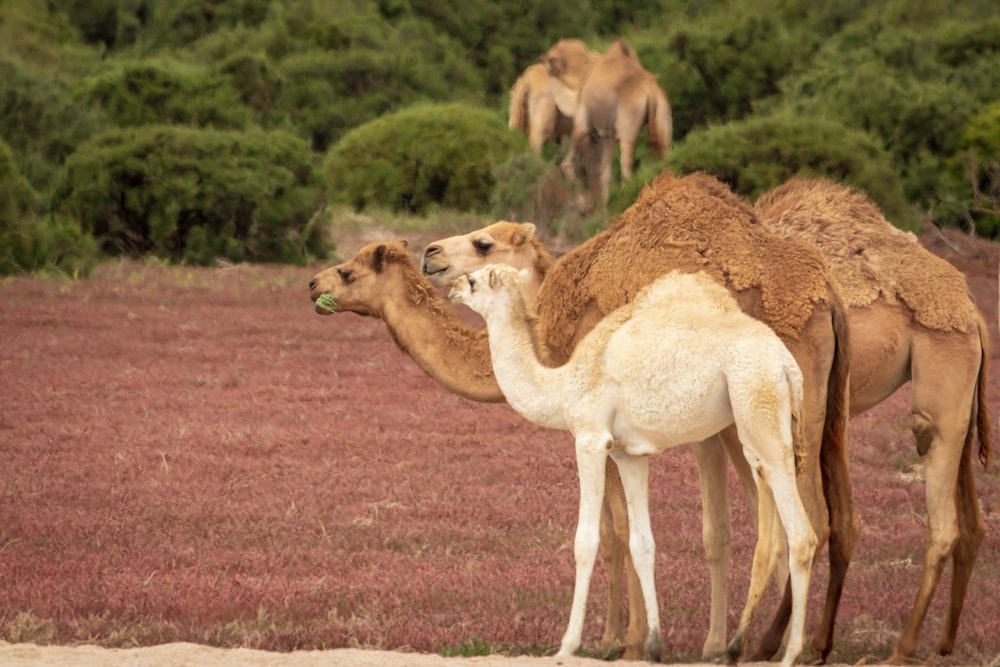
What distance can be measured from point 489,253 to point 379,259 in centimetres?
64

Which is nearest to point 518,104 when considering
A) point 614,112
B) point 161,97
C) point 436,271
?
point 614,112

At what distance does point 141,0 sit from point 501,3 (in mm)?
10661

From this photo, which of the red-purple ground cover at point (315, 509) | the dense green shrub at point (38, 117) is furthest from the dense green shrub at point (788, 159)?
the dense green shrub at point (38, 117)

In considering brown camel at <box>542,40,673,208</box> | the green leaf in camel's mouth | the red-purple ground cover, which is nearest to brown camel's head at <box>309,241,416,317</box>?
the green leaf in camel's mouth

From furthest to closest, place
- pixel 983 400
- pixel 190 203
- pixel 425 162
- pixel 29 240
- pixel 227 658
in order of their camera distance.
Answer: pixel 425 162, pixel 190 203, pixel 29 240, pixel 983 400, pixel 227 658

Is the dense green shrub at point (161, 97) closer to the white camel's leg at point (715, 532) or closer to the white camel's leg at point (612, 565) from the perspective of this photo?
the white camel's leg at point (715, 532)

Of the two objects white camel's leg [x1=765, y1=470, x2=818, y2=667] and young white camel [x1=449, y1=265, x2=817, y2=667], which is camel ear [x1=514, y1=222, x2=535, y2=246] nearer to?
young white camel [x1=449, y1=265, x2=817, y2=667]

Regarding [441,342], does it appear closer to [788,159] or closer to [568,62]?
[788,159]

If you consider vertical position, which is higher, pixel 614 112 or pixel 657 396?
pixel 657 396

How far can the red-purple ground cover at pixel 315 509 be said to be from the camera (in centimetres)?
791

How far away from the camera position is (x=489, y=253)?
8.51m

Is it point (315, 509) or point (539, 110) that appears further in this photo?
point (539, 110)

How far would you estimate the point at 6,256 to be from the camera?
70.4 ft

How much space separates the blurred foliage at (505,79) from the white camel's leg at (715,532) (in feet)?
52.0
